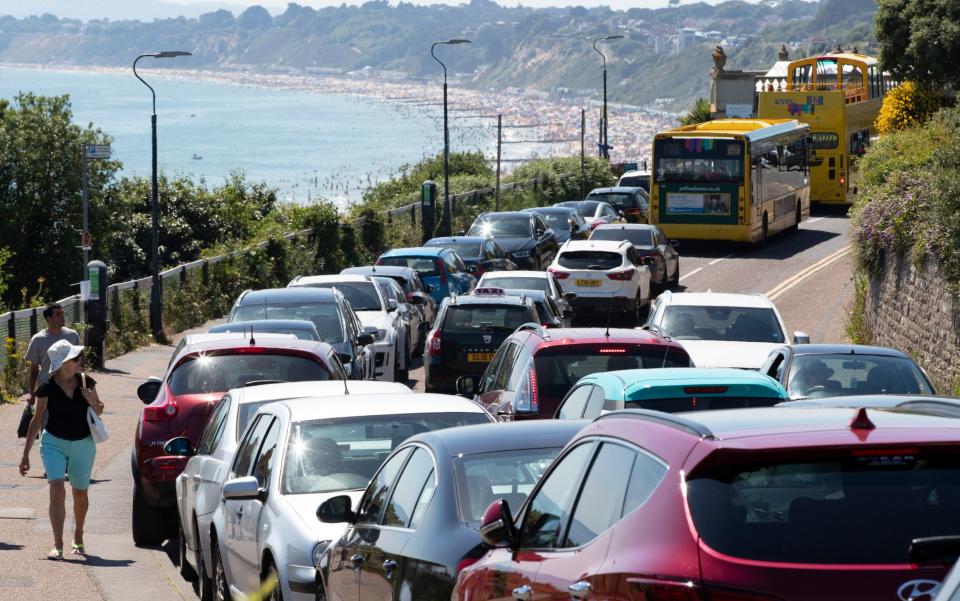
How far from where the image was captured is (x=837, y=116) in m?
51.3

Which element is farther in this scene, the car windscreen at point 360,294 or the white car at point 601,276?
the white car at point 601,276

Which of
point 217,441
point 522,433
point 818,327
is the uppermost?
point 522,433

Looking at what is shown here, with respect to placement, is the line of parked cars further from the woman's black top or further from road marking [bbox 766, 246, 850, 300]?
road marking [bbox 766, 246, 850, 300]

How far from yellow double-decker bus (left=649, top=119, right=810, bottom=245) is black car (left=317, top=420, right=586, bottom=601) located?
3278 centimetres

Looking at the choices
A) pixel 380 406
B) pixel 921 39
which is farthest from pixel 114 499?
pixel 921 39

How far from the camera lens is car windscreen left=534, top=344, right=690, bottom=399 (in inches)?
491

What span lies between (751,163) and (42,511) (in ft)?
93.1

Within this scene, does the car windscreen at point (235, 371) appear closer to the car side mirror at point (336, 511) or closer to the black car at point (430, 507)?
the car side mirror at point (336, 511)

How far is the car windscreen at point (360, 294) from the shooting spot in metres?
23.2

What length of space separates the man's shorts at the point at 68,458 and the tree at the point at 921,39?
31.7 meters

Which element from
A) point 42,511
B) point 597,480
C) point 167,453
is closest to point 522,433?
point 597,480

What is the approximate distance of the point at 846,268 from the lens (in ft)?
128

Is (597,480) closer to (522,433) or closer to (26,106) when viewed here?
(522,433)

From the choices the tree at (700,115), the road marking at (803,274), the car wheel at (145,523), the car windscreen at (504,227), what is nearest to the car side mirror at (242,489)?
the car wheel at (145,523)
